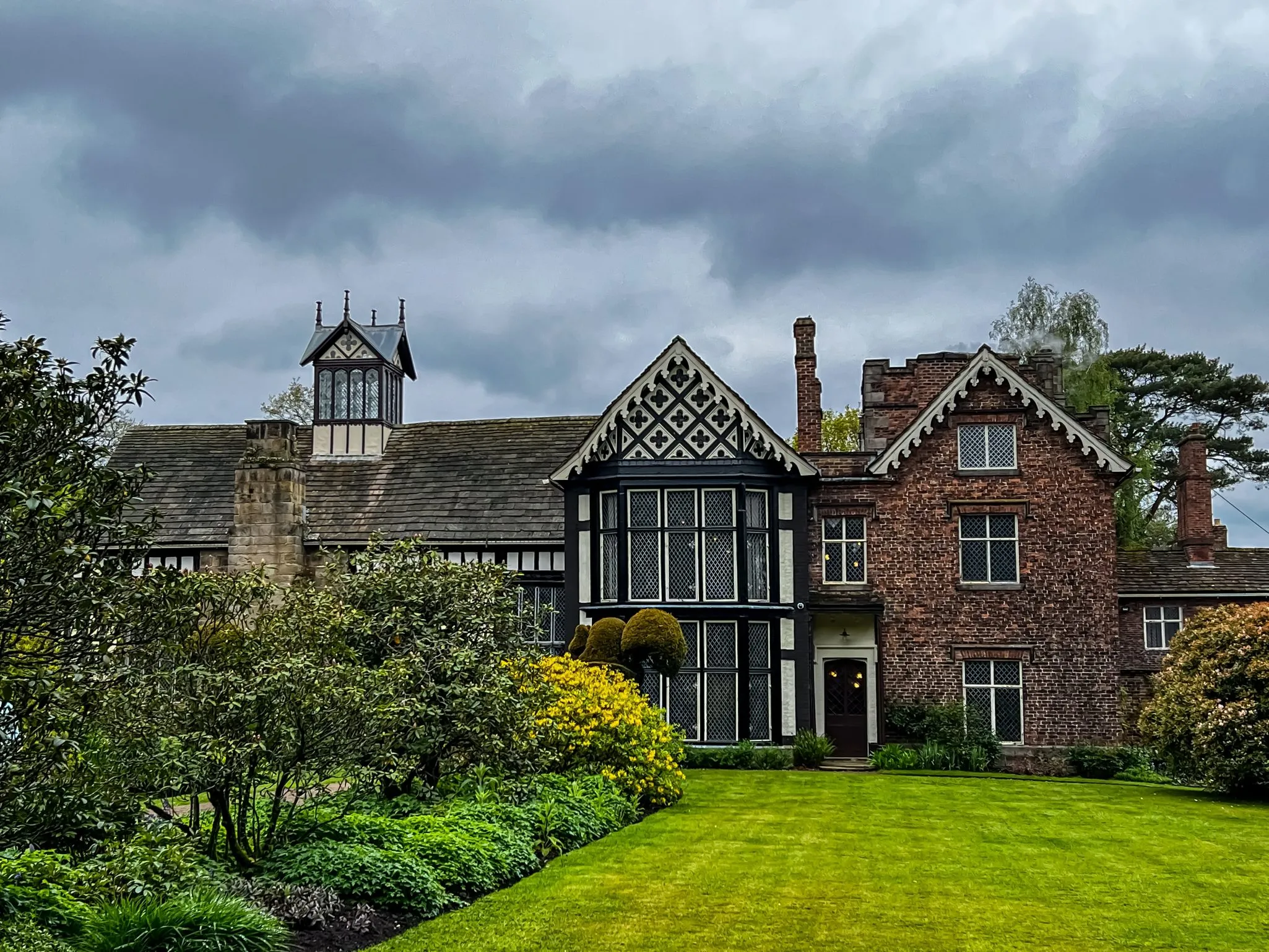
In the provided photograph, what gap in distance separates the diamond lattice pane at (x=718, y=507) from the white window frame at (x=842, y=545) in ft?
8.44

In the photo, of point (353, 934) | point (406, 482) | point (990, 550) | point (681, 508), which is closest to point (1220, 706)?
point (990, 550)

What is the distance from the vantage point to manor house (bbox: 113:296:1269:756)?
28188 millimetres

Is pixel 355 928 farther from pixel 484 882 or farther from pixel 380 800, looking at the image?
pixel 380 800

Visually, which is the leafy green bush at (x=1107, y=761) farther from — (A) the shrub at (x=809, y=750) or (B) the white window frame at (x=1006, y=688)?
(A) the shrub at (x=809, y=750)

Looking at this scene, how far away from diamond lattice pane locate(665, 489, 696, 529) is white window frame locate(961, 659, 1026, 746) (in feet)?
23.8

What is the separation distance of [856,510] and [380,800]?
1684 centimetres

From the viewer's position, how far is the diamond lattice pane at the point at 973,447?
29234 mm

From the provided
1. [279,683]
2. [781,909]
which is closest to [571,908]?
[781,909]

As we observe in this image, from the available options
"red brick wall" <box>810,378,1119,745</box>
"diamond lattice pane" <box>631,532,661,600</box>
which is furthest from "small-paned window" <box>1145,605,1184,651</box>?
"diamond lattice pane" <box>631,532,661,600</box>

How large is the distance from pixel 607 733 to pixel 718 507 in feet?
34.7

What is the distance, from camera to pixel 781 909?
1189cm

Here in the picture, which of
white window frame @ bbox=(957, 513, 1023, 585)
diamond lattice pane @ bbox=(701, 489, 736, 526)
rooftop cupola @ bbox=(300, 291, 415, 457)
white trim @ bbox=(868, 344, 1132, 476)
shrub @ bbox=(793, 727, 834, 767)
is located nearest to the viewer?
shrub @ bbox=(793, 727, 834, 767)

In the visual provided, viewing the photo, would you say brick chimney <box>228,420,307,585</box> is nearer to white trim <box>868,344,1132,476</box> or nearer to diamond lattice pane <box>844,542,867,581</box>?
diamond lattice pane <box>844,542,867,581</box>

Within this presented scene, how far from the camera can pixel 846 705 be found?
29.3 m
